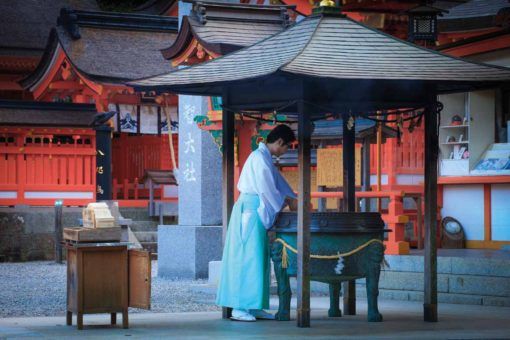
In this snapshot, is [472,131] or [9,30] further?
[9,30]

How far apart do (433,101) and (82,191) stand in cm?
1619

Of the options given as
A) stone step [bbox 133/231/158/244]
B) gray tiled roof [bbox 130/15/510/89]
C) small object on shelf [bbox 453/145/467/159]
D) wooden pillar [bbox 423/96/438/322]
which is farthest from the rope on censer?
stone step [bbox 133/231/158/244]

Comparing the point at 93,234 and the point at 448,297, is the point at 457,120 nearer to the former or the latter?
the point at 448,297

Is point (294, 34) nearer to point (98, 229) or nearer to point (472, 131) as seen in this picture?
point (98, 229)

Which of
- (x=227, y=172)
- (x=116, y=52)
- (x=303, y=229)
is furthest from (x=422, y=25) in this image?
(x=116, y=52)

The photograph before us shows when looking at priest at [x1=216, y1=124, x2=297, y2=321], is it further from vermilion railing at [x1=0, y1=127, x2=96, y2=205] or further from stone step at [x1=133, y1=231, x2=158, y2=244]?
vermilion railing at [x1=0, y1=127, x2=96, y2=205]

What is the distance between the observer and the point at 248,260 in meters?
11.1

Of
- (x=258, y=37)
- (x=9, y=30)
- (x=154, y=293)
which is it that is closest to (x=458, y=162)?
(x=258, y=37)

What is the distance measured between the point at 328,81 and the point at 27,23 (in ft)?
81.2

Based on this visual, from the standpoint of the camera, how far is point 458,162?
62.8 ft

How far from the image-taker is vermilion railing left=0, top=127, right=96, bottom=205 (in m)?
25.3

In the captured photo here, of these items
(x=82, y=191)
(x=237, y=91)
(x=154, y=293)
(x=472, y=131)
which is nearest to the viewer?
(x=237, y=91)

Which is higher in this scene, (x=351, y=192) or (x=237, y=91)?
(x=237, y=91)

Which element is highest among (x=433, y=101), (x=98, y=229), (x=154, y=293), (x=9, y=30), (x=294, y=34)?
(x=9, y=30)
